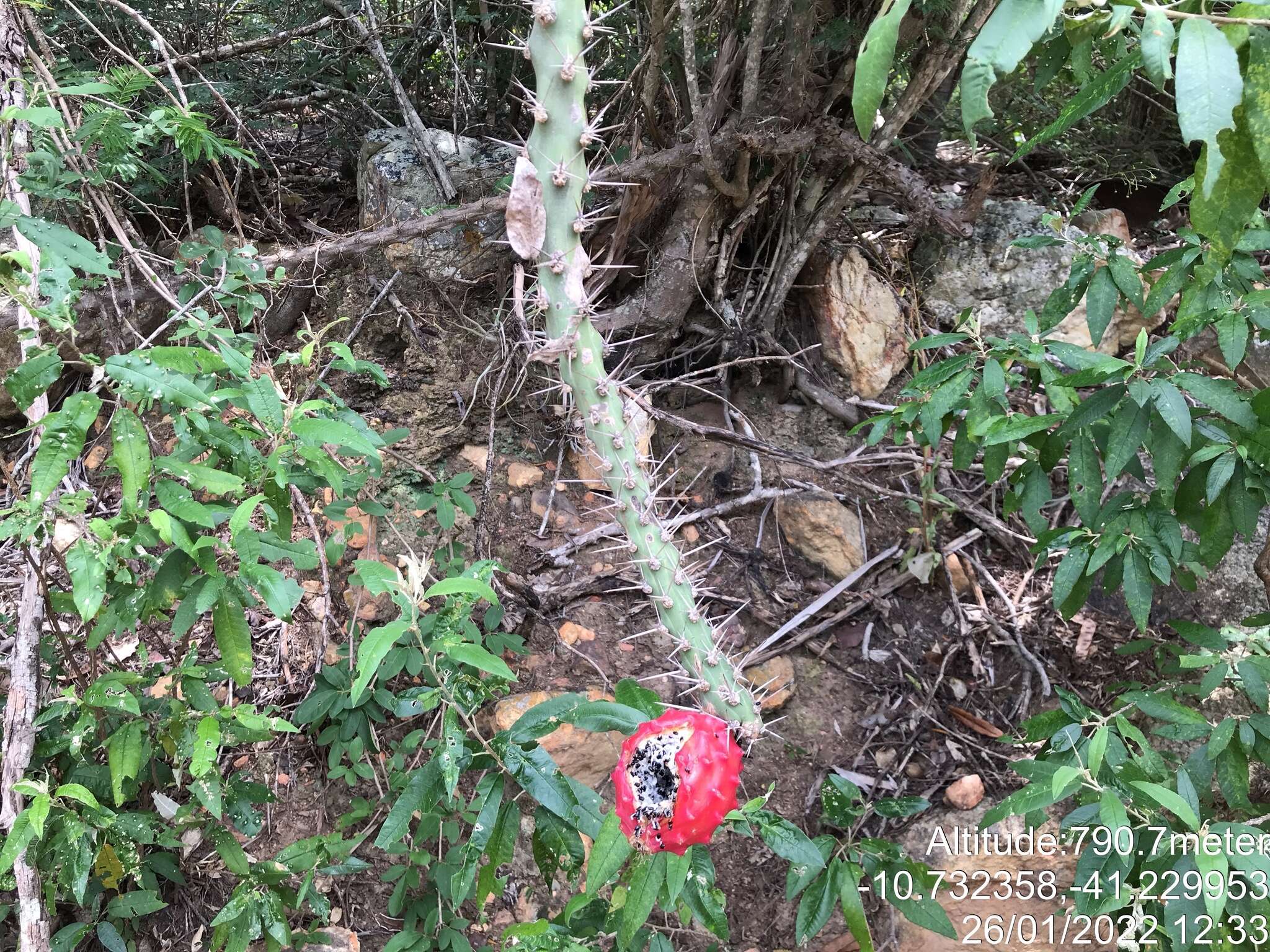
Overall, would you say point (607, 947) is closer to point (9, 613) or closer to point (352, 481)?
point (352, 481)

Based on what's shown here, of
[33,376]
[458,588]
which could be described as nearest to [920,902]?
[458,588]

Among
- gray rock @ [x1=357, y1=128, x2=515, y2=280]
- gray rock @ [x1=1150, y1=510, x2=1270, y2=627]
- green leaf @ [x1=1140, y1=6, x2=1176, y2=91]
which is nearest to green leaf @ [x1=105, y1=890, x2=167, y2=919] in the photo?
gray rock @ [x1=357, y1=128, x2=515, y2=280]

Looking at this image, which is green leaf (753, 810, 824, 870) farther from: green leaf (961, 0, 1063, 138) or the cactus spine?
green leaf (961, 0, 1063, 138)

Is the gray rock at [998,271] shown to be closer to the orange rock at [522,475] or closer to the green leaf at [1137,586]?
the green leaf at [1137,586]

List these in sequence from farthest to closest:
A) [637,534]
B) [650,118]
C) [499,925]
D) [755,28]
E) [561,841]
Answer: [650,118]
[755,28]
[499,925]
[637,534]
[561,841]

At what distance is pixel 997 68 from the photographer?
0.58m

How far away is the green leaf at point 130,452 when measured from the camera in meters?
1.07

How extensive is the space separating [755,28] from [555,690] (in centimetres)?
178

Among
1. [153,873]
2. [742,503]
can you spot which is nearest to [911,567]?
[742,503]

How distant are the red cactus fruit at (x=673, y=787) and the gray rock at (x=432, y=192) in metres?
1.82

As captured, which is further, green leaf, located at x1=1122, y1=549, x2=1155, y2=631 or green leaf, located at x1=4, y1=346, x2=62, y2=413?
green leaf, located at x1=1122, y1=549, x2=1155, y2=631

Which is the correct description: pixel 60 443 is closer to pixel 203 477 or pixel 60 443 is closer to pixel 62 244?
pixel 203 477

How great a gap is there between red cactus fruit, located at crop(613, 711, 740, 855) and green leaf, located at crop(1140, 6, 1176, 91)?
0.85 meters

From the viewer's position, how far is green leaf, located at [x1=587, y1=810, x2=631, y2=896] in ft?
3.34
